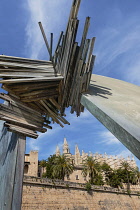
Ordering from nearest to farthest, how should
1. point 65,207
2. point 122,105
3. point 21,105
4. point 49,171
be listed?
point 122,105, point 21,105, point 65,207, point 49,171

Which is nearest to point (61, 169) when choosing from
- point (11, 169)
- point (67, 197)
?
point (67, 197)

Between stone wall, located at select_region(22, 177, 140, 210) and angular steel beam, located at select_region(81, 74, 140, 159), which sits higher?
angular steel beam, located at select_region(81, 74, 140, 159)

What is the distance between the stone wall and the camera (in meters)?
21.8

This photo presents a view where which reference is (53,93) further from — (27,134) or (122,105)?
(122,105)

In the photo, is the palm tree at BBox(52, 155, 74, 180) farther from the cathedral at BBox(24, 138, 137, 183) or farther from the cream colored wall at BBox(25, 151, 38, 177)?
the cream colored wall at BBox(25, 151, 38, 177)

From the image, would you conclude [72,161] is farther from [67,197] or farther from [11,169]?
[11,169]

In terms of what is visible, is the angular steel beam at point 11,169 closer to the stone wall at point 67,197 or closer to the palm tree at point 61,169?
the stone wall at point 67,197

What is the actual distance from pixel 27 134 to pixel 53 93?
86 centimetres

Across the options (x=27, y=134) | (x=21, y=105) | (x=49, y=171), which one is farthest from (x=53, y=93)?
(x=49, y=171)

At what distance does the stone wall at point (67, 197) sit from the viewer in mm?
21781

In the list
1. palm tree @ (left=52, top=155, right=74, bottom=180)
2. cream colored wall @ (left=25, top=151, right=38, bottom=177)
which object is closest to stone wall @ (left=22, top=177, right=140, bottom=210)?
palm tree @ (left=52, top=155, right=74, bottom=180)

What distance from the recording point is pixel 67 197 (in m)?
25.3

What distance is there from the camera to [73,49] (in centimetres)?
275

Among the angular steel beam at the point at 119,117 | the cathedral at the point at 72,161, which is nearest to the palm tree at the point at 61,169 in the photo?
the cathedral at the point at 72,161
